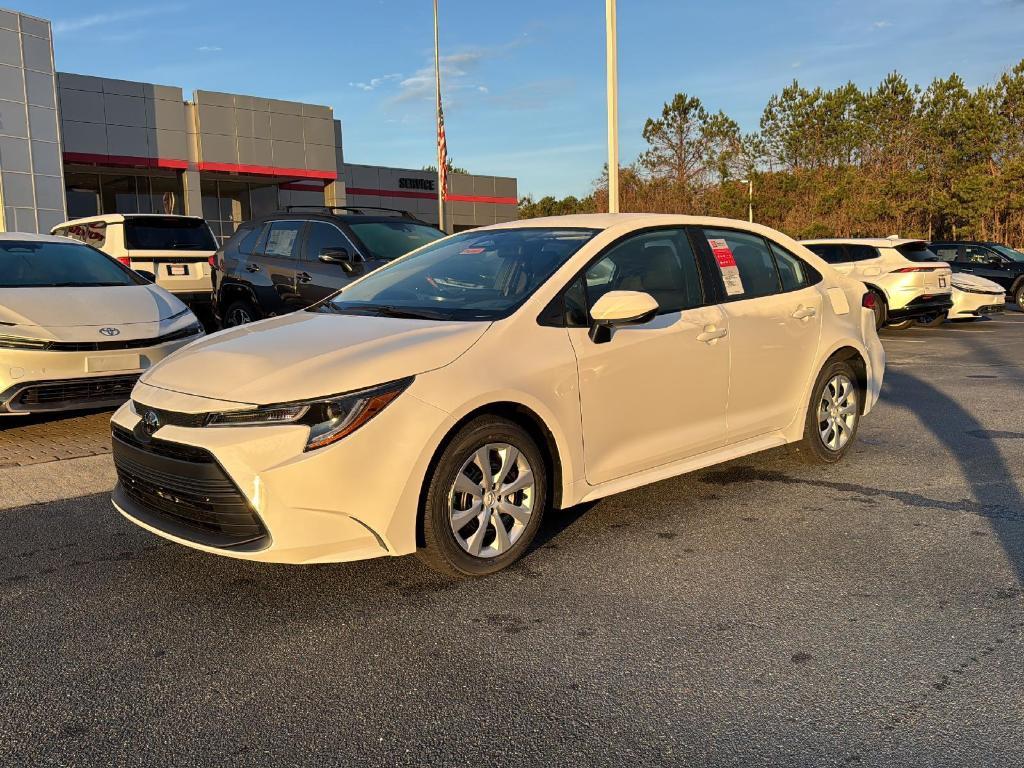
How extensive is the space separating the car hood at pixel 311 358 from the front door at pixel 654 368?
0.70 metres

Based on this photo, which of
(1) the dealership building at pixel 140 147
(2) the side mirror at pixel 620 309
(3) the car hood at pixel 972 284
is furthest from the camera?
(1) the dealership building at pixel 140 147

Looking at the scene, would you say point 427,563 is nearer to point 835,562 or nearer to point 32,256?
point 835,562

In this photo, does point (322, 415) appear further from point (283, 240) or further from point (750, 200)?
point (750, 200)

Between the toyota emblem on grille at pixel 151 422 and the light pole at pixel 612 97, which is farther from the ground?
the light pole at pixel 612 97

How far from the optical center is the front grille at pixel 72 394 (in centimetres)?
653

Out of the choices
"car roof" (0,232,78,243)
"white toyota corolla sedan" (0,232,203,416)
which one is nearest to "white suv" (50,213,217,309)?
"car roof" (0,232,78,243)

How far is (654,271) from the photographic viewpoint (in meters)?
4.90

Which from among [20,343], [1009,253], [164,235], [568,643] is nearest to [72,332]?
[20,343]

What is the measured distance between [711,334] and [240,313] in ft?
23.9

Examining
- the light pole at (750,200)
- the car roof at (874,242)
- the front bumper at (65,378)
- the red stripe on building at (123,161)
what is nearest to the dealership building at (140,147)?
the red stripe on building at (123,161)

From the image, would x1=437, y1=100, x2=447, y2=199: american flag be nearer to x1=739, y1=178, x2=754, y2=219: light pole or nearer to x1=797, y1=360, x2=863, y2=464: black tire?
x1=797, y1=360, x2=863, y2=464: black tire

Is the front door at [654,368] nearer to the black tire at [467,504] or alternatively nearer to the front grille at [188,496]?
the black tire at [467,504]

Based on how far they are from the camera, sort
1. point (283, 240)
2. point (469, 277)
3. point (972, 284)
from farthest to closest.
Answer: point (972, 284)
point (283, 240)
point (469, 277)

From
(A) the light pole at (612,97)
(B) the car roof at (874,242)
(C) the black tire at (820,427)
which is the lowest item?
(C) the black tire at (820,427)
